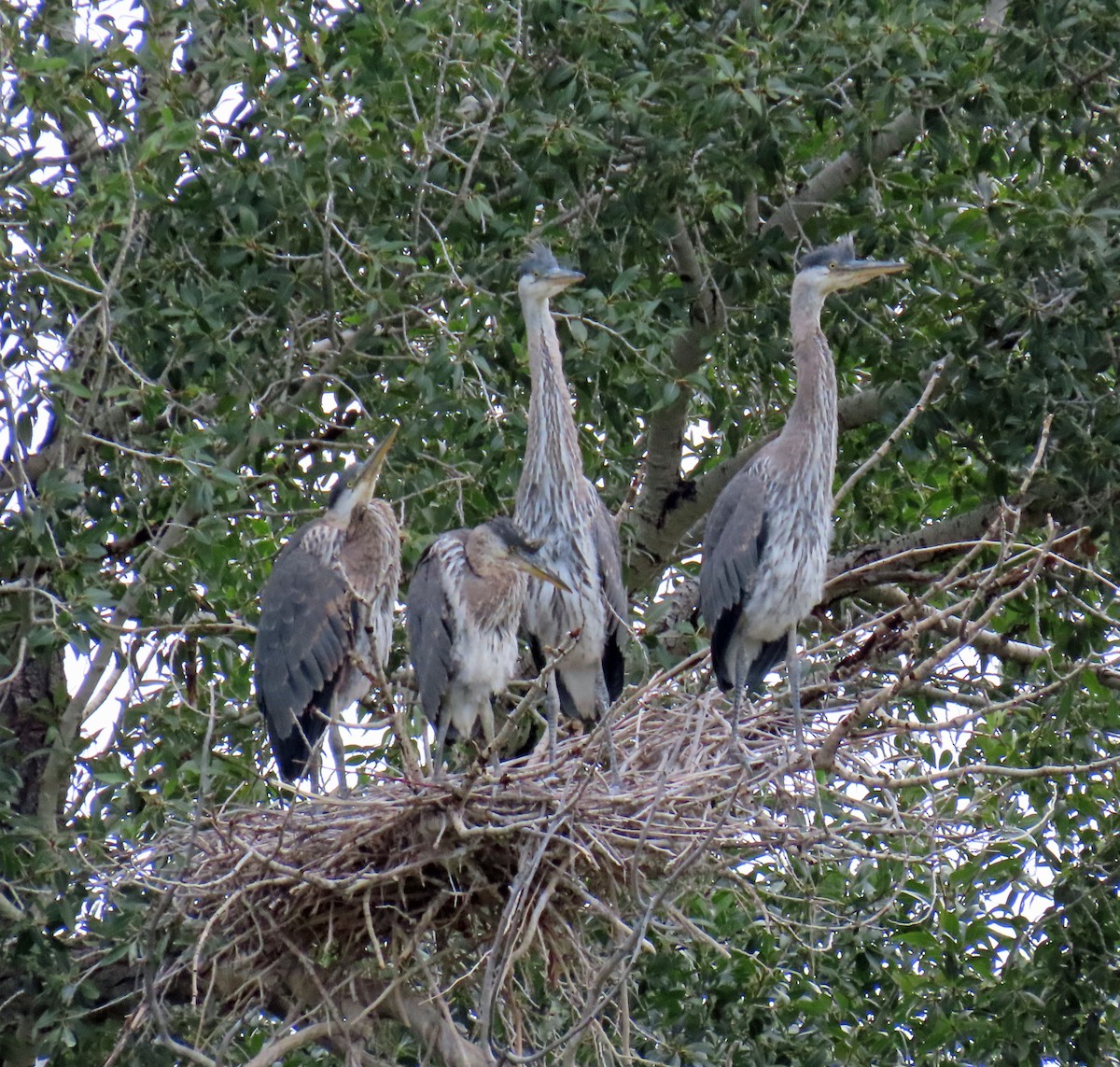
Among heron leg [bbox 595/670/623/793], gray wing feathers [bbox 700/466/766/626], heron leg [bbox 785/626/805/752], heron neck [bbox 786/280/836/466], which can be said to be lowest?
heron leg [bbox 785/626/805/752]

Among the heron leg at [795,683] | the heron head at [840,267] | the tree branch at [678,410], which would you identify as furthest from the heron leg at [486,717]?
the heron head at [840,267]

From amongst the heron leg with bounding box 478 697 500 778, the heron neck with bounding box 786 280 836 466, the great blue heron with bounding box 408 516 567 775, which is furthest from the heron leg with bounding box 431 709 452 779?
the heron neck with bounding box 786 280 836 466

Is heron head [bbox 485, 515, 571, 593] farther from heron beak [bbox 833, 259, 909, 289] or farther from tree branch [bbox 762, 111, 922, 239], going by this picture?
tree branch [bbox 762, 111, 922, 239]

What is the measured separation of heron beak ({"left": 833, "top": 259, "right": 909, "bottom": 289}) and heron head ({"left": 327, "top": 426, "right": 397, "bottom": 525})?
4.70 feet

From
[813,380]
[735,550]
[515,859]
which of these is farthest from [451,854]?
[813,380]

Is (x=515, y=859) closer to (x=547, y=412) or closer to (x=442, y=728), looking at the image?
(x=442, y=728)

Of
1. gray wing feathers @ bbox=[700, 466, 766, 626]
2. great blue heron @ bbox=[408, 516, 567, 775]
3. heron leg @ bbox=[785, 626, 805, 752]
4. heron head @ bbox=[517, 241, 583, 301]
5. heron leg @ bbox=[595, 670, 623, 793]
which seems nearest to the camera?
heron leg @ bbox=[595, 670, 623, 793]

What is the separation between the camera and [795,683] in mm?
5297

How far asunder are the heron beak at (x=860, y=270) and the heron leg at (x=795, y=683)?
1.07m

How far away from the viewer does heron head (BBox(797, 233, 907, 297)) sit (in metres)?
5.51

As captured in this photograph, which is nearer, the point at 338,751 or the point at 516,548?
the point at 516,548

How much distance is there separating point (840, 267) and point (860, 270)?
67 mm

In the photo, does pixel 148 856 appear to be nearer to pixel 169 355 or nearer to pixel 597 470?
pixel 169 355

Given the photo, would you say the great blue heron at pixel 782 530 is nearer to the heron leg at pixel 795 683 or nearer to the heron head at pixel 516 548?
the heron leg at pixel 795 683
